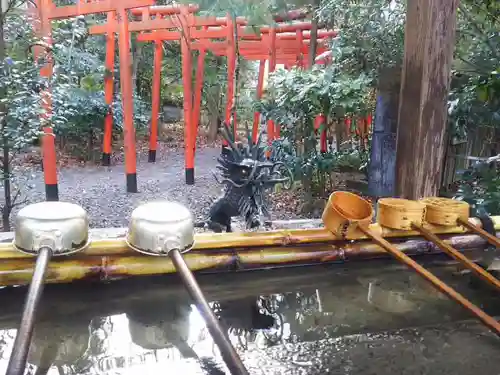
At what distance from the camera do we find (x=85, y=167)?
38.6ft

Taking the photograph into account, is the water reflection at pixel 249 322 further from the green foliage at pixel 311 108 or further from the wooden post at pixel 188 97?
the wooden post at pixel 188 97

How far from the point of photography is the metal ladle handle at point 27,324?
1180 mm

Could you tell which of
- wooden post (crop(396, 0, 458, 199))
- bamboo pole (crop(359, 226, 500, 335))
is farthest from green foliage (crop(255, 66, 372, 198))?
bamboo pole (crop(359, 226, 500, 335))

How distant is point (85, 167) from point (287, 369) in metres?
10.8

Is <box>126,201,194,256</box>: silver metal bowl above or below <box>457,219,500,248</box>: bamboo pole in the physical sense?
above

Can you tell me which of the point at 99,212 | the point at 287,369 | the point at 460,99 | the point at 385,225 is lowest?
the point at 99,212

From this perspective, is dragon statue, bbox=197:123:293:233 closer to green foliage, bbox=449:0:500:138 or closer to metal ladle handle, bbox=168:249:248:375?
metal ladle handle, bbox=168:249:248:375

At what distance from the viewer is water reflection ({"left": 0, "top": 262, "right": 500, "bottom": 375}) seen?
1867 mm

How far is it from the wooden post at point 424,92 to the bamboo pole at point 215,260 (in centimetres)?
43

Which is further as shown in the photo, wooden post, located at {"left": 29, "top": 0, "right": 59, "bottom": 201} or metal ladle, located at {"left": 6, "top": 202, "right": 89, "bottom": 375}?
wooden post, located at {"left": 29, "top": 0, "right": 59, "bottom": 201}

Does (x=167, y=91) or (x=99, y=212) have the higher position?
(x=167, y=91)

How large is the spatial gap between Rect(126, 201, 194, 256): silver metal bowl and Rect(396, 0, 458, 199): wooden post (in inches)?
59.0

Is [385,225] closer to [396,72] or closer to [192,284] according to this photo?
[192,284]

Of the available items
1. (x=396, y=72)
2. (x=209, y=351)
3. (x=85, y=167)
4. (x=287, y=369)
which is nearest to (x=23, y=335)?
(x=209, y=351)
